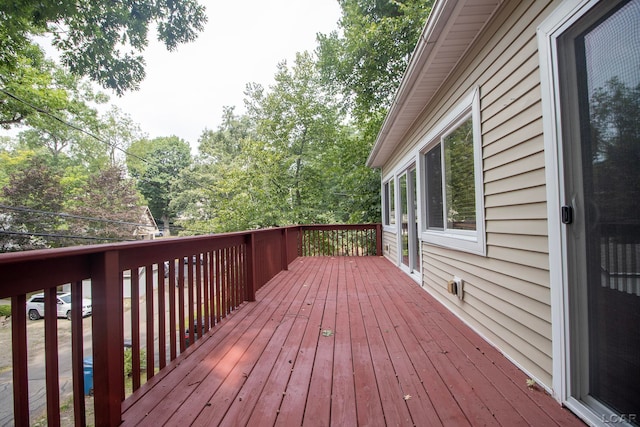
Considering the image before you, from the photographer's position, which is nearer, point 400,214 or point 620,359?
point 620,359

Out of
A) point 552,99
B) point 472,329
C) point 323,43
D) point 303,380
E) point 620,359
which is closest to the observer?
point 620,359

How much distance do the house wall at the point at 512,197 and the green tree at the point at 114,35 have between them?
10016mm

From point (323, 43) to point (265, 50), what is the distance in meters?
7.06

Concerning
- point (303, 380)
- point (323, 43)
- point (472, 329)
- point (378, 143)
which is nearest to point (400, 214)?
point (378, 143)

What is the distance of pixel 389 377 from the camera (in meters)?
1.75

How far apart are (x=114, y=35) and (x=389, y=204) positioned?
32.3 feet

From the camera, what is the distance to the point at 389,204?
712 cm

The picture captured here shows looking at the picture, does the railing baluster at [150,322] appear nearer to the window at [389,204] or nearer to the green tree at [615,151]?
the green tree at [615,151]

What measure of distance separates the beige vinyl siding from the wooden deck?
123 inches

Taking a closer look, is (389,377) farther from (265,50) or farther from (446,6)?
(265,50)

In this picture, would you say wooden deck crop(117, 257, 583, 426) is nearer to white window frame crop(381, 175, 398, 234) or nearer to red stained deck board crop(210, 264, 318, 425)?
red stained deck board crop(210, 264, 318, 425)

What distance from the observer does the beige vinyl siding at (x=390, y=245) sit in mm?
6168

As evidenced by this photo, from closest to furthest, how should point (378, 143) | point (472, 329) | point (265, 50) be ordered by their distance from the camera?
point (472, 329)
point (378, 143)
point (265, 50)

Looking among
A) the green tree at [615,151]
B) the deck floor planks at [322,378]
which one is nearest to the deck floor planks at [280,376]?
the deck floor planks at [322,378]
